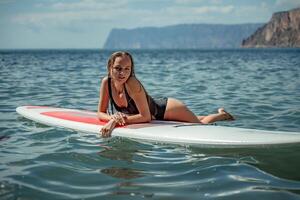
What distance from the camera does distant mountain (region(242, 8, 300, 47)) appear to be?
172 metres

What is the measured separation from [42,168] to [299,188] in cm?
252

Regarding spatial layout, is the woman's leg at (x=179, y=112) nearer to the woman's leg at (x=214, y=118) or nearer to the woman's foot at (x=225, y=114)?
the woman's leg at (x=214, y=118)

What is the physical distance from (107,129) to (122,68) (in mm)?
857

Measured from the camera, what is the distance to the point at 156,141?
17.8 feet

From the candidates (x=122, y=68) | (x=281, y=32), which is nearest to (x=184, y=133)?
(x=122, y=68)

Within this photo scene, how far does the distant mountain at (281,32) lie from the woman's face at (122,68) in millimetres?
175153

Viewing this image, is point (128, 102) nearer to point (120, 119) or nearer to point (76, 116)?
point (120, 119)

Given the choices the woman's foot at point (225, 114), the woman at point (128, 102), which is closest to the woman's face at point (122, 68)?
the woman at point (128, 102)

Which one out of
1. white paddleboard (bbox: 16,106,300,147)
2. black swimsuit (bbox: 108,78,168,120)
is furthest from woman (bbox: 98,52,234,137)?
white paddleboard (bbox: 16,106,300,147)

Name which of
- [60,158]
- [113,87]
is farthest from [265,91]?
[60,158]

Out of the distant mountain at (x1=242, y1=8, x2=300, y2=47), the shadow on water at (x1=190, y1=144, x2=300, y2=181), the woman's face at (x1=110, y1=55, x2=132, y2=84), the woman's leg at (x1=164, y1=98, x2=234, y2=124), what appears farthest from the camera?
the distant mountain at (x1=242, y1=8, x2=300, y2=47)

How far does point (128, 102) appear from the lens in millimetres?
5758

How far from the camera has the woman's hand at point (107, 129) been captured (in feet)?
18.4

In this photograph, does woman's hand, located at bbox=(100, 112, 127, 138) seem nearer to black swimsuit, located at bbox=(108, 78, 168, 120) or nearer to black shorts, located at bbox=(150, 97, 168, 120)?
black swimsuit, located at bbox=(108, 78, 168, 120)
